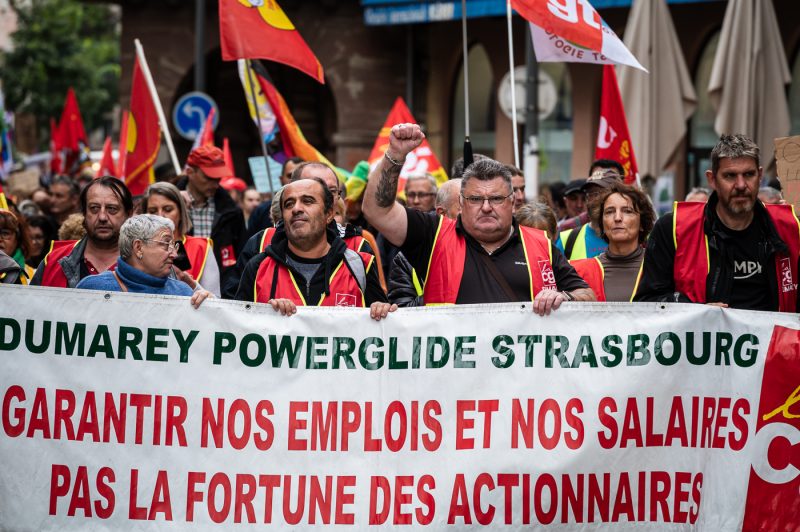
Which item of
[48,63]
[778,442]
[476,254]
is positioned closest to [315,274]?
[476,254]

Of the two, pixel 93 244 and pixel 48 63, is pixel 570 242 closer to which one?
pixel 93 244

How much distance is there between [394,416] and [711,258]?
4.96 feet

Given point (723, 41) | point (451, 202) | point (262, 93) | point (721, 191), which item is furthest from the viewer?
point (723, 41)

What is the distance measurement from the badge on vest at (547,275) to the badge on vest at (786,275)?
0.95m

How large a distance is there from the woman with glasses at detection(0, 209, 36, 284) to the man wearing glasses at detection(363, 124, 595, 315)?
8.03 ft

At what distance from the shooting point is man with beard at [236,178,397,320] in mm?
6102

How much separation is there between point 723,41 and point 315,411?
311 inches

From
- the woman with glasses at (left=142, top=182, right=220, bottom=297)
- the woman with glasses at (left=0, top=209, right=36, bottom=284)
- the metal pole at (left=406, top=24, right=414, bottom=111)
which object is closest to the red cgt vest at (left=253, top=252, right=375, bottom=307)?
the woman with glasses at (left=142, top=182, right=220, bottom=297)

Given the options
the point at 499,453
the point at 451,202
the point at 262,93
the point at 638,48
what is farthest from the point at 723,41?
the point at 499,453

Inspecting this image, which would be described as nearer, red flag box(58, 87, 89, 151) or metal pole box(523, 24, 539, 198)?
metal pole box(523, 24, 539, 198)

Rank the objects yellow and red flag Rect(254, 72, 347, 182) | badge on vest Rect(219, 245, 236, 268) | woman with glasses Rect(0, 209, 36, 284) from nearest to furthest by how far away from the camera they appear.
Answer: woman with glasses Rect(0, 209, 36, 284) → badge on vest Rect(219, 245, 236, 268) → yellow and red flag Rect(254, 72, 347, 182)

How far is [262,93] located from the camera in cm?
1149

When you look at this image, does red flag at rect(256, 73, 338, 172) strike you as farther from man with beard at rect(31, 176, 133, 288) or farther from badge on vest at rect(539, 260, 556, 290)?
badge on vest at rect(539, 260, 556, 290)

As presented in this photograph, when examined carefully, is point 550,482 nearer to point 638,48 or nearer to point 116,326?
point 116,326
